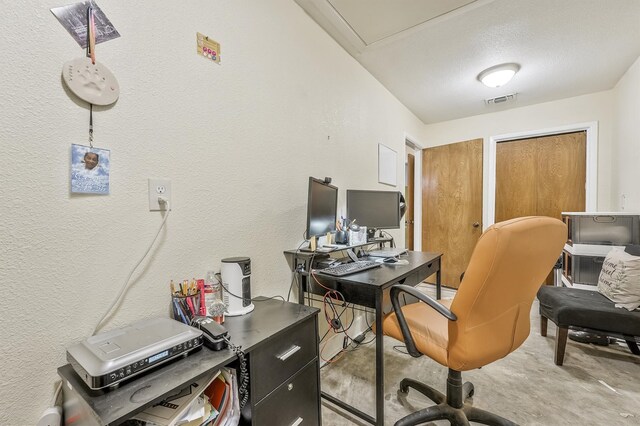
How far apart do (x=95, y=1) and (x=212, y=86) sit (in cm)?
45

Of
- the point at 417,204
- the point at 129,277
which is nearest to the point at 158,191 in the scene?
the point at 129,277

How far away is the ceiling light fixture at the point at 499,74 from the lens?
2479 mm

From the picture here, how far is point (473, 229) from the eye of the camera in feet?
12.0

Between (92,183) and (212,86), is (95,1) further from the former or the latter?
(92,183)

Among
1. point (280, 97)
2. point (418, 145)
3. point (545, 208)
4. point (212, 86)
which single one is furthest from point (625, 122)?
point (212, 86)

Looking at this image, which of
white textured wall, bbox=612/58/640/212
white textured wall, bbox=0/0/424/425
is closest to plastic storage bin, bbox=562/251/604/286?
white textured wall, bbox=612/58/640/212

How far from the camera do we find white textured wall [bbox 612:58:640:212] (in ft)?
7.70

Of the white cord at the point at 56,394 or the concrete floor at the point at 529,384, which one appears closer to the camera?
the white cord at the point at 56,394

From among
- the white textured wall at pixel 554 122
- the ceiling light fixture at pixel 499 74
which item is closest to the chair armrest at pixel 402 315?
the ceiling light fixture at pixel 499 74

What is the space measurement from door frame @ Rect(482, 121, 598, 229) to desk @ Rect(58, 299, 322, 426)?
3.38 metres

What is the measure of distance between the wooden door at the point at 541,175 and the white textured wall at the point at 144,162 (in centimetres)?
300

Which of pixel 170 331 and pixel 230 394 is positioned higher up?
pixel 170 331

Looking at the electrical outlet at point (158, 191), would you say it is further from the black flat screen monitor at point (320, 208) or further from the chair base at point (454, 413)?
the chair base at point (454, 413)

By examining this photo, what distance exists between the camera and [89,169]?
0.89 m
